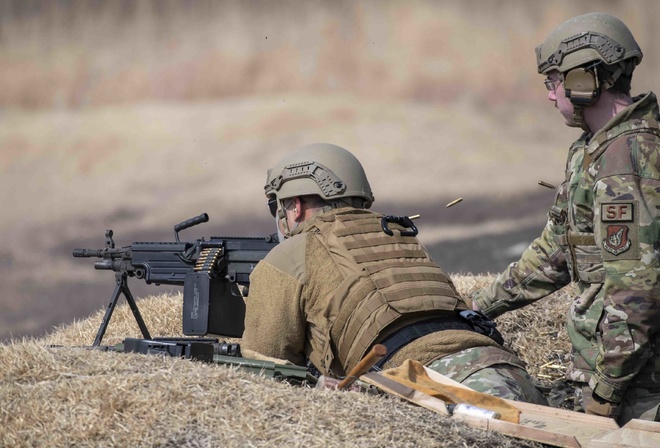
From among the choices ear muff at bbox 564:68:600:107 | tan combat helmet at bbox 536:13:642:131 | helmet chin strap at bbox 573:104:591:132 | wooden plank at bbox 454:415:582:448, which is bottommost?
wooden plank at bbox 454:415:582:448

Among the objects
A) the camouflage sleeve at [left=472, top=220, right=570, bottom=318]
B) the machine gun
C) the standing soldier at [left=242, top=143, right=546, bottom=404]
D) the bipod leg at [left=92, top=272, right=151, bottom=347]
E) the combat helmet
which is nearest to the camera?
the standing soldier at [left=242, top=143, right=546, bottom=404]

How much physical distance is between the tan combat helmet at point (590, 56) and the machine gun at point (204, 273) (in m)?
2.63

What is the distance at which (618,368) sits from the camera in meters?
4.25

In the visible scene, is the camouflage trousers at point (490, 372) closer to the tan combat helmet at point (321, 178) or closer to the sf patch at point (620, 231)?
the sf patch at point (620, 231)

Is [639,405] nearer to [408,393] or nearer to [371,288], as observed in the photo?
[408,393]

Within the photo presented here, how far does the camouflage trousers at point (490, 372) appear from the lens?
4297mm

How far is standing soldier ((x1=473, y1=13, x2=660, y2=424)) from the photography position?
4.21m

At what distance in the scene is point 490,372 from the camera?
14.4 ft

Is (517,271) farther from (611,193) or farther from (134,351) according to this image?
(134,351)

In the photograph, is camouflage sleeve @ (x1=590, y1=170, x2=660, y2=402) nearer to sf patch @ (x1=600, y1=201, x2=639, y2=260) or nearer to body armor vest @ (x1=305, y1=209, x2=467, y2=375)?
sf patch @ (x1=600, y1=201, x2=639, y2=260)

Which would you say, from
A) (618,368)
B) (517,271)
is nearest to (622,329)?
(618,368)

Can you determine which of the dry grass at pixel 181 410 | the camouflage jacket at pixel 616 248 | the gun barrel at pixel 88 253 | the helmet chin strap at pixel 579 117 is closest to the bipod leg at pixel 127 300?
the gun barrel at pixel 88 253

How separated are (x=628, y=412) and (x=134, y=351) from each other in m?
2.32

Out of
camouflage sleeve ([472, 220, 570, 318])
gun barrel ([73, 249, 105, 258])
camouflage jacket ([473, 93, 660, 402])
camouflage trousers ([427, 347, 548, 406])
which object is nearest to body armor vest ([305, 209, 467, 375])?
camouflage trousers ([427, 347, 548, 406])
